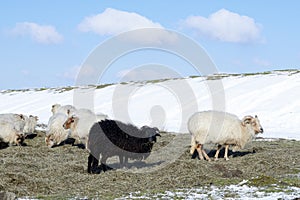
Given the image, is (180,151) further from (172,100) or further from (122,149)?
(172,100)

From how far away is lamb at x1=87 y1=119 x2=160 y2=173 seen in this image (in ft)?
50.0

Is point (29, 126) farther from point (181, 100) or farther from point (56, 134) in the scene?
point (181, 100)

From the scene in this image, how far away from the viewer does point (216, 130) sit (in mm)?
17391

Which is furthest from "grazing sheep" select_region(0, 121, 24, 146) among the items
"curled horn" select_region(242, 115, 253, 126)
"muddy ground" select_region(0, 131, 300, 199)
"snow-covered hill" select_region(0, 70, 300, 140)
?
"snow-covered hill" select_region(0, 70, 300, 140)

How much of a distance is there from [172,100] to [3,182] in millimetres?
36014

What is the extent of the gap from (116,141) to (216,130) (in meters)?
4.07

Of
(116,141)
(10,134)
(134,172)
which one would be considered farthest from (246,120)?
(10,134)

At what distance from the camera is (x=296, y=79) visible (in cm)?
4966

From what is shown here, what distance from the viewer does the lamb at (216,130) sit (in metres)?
17.3

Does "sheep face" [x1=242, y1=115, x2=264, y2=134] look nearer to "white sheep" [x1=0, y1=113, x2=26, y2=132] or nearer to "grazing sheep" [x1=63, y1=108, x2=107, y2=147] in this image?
"grazing sheep" [x1=63, y1=108, x2=107, y2=147]

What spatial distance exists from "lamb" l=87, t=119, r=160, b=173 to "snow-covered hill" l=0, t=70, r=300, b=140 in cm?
1403

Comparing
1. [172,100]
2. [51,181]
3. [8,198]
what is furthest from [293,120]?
[8,198]

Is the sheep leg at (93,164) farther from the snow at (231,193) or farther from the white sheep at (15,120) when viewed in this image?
the white sheep at (15,120)

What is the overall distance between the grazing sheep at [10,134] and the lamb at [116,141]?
711 cm
